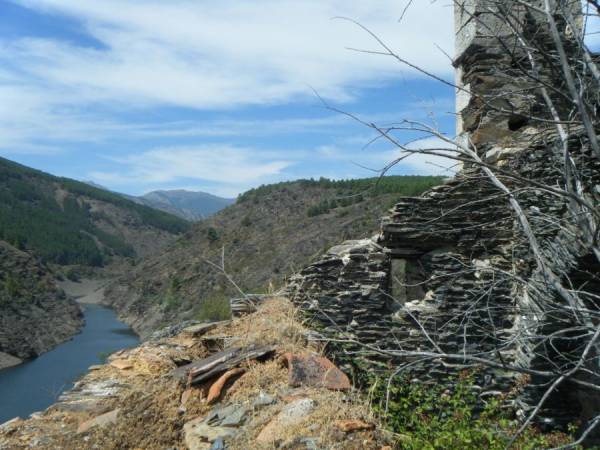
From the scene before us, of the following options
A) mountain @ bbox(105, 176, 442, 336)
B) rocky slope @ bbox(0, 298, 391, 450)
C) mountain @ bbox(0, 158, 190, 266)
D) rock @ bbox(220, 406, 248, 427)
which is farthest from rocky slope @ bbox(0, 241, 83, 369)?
rock @ bbox(220, 406, 248, 427)

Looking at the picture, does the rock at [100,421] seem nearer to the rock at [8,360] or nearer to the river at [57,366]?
the river at [57,366]

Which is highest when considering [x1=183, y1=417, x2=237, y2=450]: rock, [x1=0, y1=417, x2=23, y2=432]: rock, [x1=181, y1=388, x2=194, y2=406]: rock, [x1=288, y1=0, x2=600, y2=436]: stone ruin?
[x1=288, y1=0, x2=600, y2=436]: stone ruin

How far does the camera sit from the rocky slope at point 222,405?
13.7 ft

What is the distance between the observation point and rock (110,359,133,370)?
6340 millimetres

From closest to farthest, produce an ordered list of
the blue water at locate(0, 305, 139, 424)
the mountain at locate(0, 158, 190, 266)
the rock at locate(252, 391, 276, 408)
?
the rock at locate(252, 391, 276, 408) < the blue water at locate(0, 305, 139, 424) < the mountain at locate(0, 158, 190, 266)

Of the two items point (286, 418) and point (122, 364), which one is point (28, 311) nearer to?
point (122, 364)

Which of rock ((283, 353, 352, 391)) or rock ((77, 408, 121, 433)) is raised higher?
rock ((283, 353, 352, 391))

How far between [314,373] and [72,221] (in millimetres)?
138599

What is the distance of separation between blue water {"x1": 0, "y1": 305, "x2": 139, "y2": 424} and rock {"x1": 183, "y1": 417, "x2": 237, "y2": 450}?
885 inches

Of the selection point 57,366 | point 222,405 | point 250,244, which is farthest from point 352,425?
point 250,244

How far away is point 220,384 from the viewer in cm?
520

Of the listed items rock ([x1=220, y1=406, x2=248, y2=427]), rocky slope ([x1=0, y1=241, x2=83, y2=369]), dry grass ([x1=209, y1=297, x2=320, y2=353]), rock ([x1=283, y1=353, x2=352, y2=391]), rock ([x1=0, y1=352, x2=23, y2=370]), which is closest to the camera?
rock ([x1=220, y1=406, x2=248, y2=427])

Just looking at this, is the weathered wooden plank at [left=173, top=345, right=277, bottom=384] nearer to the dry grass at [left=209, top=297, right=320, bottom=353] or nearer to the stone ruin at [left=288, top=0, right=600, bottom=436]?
the dry grass at [left=209, top=297, right=320, bottom=353]

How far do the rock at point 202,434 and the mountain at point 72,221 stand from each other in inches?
3419
